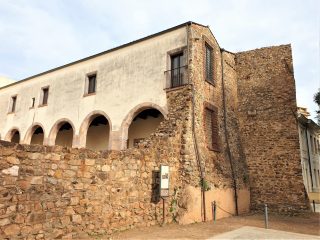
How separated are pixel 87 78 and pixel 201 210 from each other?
29.3 ft

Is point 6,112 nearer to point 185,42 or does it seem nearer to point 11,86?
point 11,86

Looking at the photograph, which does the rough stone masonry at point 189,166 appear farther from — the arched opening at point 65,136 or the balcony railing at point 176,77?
the arched opening at point 65,136

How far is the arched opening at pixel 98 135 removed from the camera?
14.9m

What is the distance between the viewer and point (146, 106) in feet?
37.1

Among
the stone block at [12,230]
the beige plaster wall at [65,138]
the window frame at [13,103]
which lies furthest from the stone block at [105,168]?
the window frame at [13,103]

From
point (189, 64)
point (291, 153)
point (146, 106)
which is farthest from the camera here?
point (291, 153)

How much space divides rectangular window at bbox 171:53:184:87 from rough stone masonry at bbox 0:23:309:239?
1.55 feet

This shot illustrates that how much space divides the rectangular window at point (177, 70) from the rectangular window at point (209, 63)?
1.28m

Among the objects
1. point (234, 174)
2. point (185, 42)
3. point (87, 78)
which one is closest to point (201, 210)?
point (234, 174)

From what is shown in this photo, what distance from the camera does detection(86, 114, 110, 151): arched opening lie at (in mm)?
14907

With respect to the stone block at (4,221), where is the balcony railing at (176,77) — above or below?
above

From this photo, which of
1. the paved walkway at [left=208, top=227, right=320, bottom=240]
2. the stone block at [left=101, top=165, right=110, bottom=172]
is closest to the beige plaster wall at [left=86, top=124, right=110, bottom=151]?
the stone block at [left=101, top=165, right=110, bottom=172]

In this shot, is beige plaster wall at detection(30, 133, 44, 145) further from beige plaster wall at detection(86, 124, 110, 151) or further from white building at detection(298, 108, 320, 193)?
white building at detection(298, 108, 320, 193)

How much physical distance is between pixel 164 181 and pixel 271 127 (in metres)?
7.15
